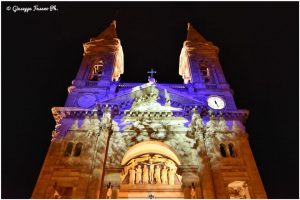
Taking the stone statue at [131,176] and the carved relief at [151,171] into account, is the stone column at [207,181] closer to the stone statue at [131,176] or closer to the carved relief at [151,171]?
the carved relief at [151,171]

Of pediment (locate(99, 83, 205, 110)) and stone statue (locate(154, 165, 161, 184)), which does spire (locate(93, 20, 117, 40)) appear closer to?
pediment (locate(99, 83, 205, 110))

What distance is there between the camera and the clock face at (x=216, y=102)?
2306 cm

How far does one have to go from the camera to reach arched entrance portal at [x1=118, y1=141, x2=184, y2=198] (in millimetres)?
21163

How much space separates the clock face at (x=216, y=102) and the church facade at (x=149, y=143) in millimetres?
66

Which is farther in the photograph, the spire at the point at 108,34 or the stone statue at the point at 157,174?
the spire at the point at 108,34

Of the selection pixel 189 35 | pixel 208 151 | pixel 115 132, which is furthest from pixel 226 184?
pixel 189 35

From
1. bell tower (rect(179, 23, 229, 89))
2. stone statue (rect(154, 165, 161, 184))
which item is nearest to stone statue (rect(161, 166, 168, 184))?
stone statue (rect(154, 165, 161, 184))

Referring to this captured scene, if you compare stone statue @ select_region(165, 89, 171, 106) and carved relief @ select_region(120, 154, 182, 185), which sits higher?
stone statue @ select_region(165, 89, 171, 106)

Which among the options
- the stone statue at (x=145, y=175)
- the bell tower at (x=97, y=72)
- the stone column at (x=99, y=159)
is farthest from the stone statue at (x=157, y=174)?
the bell tower at (x=97, y=72)

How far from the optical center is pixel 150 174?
23.3 m

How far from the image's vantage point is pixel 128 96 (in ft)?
75.1

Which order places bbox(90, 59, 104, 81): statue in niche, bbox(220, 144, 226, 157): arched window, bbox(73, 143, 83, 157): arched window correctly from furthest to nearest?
1. bbox(90, 59, 104, 81): statue in niche
2. bbox(220, 144, 226, 157): arched window
3. bbox(73, 143, 83, 157): arched window

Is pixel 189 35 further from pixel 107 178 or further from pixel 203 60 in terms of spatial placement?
pixel 107 178

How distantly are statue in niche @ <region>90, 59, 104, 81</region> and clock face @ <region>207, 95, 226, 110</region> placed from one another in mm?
8826
